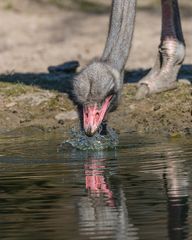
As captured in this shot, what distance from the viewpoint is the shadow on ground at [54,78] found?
14.0 m

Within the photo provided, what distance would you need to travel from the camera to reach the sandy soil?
12.5m

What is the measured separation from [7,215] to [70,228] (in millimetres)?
624

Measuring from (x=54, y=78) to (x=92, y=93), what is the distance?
4962 millimetres

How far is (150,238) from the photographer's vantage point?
659 cm

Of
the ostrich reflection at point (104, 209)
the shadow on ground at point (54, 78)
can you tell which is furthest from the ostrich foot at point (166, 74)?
the ostrich reflection at point (104, 209)

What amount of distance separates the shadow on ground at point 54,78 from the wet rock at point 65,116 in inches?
32.2

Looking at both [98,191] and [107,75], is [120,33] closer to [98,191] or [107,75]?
[107,75]

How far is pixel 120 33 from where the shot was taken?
34.6 feet

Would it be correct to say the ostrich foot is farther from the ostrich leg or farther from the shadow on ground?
the shadow on ground

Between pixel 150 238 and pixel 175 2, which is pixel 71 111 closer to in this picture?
pixel 175 2

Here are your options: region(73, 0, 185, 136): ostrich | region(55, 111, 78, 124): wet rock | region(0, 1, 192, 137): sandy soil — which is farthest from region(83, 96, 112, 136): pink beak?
region(55, 111, 78, 124): wet rock

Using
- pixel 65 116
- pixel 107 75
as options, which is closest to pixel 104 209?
pixel 107 75

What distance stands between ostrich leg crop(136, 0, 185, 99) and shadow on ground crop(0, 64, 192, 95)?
575mm

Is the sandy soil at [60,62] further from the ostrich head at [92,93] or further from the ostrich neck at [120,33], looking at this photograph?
the ostrich head at [92,93]
